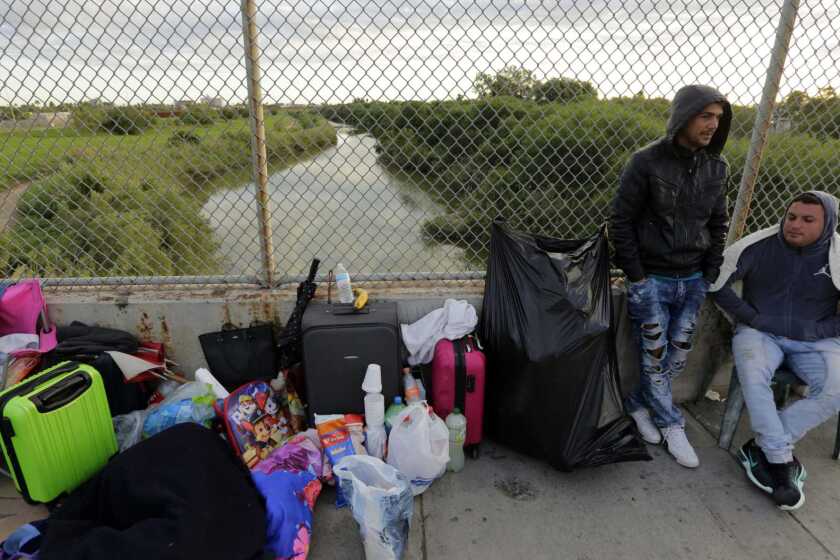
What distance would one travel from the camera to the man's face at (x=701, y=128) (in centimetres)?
221

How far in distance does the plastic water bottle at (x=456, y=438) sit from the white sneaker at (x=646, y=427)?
3.29ft

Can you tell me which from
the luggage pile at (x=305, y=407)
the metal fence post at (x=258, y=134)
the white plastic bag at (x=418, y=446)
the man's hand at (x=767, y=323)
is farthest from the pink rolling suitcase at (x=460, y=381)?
the man's hand at (x=767, y=323)

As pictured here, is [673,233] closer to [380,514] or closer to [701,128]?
[701,128]

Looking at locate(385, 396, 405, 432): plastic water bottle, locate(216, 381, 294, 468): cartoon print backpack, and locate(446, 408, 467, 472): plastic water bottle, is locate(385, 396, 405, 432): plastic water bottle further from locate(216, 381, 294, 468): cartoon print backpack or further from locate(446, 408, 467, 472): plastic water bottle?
locate(216, 381, 294, 468): cartoon print backpack

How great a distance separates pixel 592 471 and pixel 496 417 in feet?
1.69

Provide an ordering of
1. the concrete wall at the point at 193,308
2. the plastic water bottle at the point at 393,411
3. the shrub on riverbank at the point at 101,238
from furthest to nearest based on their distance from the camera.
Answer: the shrub on riverbank at the point at 101,238 < the concrete wall at the point at 193,308 < the plastic water bottle at the point at 393,411

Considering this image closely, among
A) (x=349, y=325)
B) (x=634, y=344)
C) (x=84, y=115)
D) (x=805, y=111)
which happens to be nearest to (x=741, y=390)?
(x=634, y=344)

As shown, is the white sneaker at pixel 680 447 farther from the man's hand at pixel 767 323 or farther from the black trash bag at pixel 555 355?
the man's hand at pixel 767 323

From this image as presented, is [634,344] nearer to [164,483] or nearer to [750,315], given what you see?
[750,315]

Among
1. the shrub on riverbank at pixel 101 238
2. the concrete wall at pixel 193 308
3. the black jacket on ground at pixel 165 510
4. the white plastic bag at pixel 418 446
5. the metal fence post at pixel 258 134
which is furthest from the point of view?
the shrub on riverbank at pixel 101 238

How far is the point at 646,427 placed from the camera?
2.68m

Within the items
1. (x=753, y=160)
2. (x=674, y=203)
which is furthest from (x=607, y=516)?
(x=753, y=160)

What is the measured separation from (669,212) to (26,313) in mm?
3138

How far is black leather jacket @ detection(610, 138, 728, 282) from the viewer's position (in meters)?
2.30
